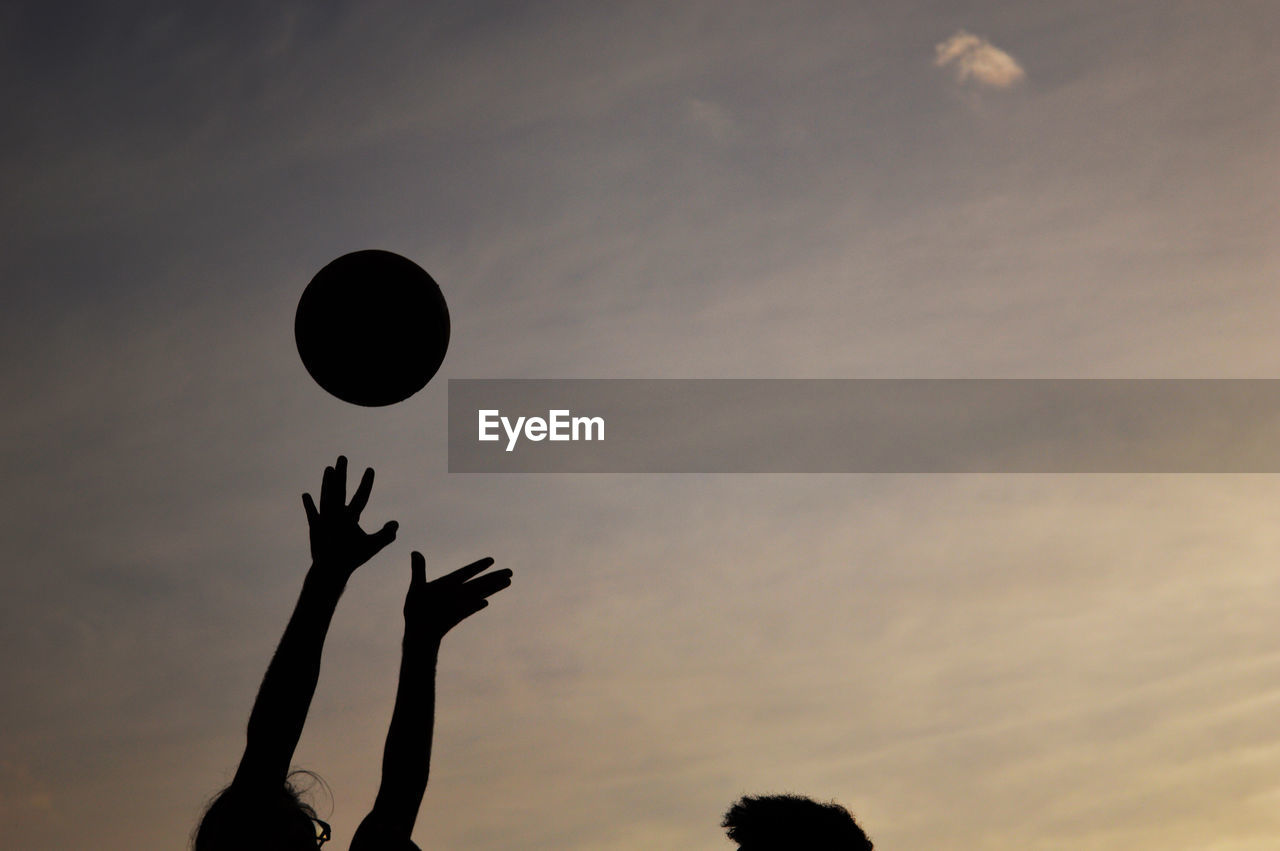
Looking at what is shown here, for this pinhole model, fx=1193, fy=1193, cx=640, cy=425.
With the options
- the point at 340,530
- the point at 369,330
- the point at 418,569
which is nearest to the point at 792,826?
the point at 418,569

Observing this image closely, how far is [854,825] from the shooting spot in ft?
12.7

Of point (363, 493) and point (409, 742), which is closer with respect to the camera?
point (409, 742)

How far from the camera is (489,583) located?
423 centimetres

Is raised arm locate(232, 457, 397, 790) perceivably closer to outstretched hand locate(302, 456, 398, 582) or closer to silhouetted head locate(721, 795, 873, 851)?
outstretched hand locate(302, 456, 398, 582)

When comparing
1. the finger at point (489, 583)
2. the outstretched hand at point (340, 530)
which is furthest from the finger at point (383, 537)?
the finger at point (489, 583)

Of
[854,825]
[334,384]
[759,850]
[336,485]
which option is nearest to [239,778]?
[336,485]

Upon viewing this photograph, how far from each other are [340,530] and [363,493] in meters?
0.28

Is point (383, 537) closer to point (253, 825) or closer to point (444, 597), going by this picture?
point (444, 597)

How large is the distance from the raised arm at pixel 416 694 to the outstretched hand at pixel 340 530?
0.19 meters

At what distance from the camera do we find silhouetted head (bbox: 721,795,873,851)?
3.78 m

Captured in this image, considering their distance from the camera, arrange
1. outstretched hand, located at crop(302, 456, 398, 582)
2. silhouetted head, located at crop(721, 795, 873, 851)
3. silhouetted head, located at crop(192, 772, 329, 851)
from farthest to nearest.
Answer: outstretched hand, located at crop(302, 456, 398, 582) → silhouetted head, located at crop(721, 795, 873, 851) → silhouetted head, located at crop(192, 772, 329, 851)

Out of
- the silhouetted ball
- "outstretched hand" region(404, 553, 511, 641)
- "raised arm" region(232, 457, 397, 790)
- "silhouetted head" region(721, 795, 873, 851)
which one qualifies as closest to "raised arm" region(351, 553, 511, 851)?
"outstretched hand" region(404, 553, 511, 641)

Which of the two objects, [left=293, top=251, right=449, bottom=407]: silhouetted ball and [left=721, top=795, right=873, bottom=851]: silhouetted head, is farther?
[left=293, top=251, right=449, bottom=407]: silhouetted ball

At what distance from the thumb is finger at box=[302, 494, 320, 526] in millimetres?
374
